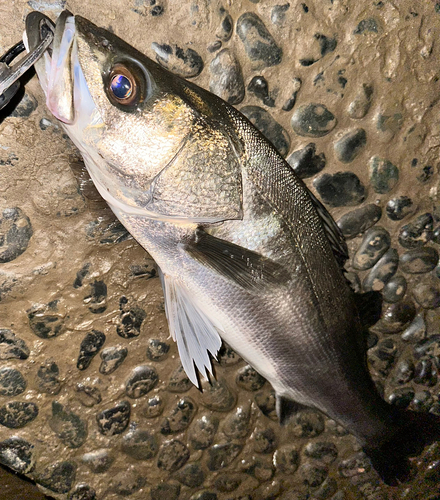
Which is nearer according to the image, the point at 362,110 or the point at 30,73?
the point at 30,73

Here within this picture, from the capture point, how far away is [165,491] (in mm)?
2018

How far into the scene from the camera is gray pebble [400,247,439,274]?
2.18 meters

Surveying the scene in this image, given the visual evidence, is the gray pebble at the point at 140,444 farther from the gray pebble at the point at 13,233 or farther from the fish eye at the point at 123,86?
the fish eye at the point at 123,86

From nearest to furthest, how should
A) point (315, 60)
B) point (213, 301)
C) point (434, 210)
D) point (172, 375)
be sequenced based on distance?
1. point (213, 301)
2. point (315, 60)
3. point (172, 375)
4. point (434, 210)

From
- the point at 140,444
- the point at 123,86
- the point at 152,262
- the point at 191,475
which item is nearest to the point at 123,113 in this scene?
the point at 123,86

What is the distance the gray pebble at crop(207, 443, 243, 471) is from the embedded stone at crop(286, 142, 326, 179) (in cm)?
146

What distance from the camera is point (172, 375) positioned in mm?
1982

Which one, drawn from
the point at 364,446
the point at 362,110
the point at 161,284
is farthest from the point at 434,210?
the point at 161,284

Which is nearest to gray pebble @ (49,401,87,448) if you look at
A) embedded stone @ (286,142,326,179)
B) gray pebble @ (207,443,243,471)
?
gray pebble @ (207,443,243,471)

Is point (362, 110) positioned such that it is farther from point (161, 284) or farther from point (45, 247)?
point (45, 247)

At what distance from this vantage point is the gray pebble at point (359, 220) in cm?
206

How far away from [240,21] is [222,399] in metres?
1.80

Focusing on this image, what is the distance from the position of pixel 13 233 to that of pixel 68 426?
93cm

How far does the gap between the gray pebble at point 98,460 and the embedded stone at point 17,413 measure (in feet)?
1.08
